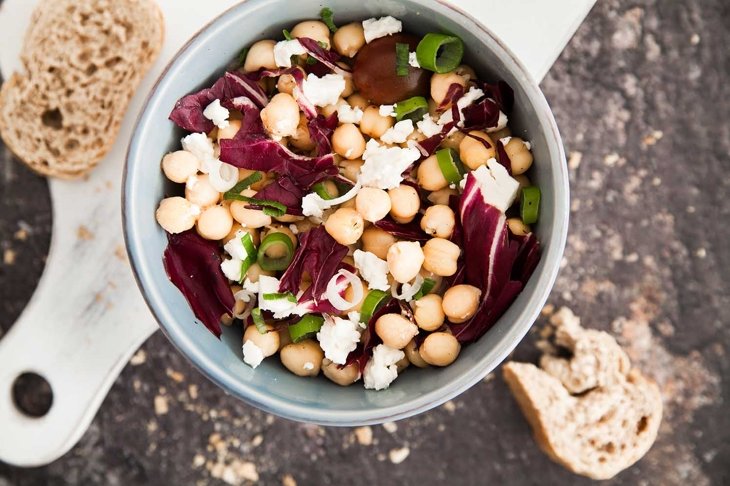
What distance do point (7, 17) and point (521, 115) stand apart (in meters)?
0.99

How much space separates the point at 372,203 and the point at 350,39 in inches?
10.2

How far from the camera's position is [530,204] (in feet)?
3.50

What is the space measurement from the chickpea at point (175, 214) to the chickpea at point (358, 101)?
11.4 inches

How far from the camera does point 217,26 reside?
3.43 feet

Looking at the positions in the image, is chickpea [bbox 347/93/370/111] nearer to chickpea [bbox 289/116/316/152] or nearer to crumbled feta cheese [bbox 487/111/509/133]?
chickpea [bbox 289/116/316/152]

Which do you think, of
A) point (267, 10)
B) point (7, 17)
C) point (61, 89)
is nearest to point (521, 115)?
point (267, 10)

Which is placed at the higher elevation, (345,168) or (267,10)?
(267,10)

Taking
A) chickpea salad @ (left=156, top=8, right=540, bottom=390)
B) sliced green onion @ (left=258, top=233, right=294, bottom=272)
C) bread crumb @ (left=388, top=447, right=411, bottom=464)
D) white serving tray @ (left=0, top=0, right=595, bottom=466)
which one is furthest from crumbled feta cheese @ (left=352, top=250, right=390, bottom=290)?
bread crumb @ (left=388, top=447, right=411, bottom=464)

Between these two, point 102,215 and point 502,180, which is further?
point 102,215

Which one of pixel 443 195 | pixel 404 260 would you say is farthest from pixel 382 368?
pixel 443 195

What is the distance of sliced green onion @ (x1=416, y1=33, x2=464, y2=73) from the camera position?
1065mm

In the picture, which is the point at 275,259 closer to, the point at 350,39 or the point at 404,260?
the point at 404,260

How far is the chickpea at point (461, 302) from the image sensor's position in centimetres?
107

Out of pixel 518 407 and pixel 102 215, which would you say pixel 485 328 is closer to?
pixel 518 407
